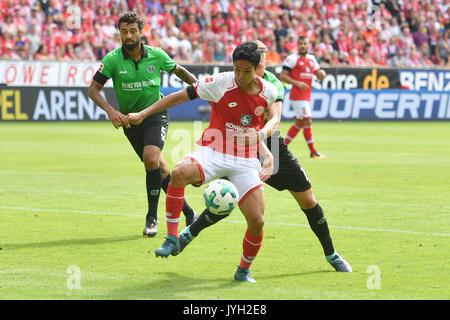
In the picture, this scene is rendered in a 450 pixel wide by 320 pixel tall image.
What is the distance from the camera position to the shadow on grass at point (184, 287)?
6.39 metres

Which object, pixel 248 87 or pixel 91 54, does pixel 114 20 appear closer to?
pixel 91 54

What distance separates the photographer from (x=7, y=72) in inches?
995

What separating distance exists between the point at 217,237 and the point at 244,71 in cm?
281

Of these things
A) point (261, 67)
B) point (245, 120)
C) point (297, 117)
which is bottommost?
point (297, 117)

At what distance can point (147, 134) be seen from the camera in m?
9.68

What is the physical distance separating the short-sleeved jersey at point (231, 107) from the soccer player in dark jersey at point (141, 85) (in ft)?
8.01

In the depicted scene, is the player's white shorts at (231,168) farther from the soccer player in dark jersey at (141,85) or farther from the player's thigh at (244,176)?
the soccer player in dark jersey at (141,85)

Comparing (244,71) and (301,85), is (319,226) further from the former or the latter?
(301,85)

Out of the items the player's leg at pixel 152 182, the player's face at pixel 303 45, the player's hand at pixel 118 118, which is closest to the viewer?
the player's hand at pixel 118 118

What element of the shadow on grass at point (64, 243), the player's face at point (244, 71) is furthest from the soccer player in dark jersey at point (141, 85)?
the player's face at point (244, 71)

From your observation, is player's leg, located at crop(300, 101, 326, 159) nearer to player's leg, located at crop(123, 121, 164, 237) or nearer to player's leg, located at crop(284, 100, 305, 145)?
player's leg, located at crop(284, 100, 305, 145)

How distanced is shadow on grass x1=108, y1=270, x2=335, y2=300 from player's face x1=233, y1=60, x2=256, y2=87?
64.3 inches

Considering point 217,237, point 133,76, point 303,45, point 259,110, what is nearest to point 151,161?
point 133,76
